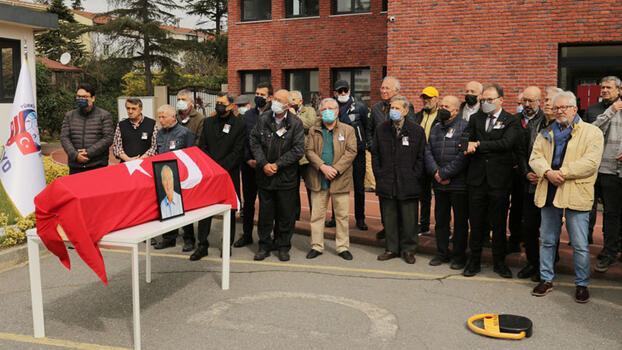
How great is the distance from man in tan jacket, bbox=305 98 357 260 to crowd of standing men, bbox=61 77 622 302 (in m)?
0.02

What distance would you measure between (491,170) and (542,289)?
4.72ft

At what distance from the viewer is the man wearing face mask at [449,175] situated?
743 centimetres

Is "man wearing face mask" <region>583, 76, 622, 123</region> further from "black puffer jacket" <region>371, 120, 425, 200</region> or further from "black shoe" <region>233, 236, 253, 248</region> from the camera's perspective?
"black shoe" <region>233, 236, 253, 248</region>

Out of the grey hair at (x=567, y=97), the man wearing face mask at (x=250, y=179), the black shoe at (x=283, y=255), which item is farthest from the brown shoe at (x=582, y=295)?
the man wearing face mask at (x=250, y=179)

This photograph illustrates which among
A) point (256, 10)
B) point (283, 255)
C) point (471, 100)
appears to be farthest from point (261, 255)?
point (256, 10)

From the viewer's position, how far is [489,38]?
46.2 feet

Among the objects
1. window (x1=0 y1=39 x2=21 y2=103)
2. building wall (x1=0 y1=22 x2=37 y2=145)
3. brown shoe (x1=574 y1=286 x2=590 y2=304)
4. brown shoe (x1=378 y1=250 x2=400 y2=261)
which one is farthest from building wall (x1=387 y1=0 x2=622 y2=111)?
window (x1=0 y1=39 x2=21 y2=103)

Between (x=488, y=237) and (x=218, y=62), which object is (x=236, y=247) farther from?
(x=218, y=62)

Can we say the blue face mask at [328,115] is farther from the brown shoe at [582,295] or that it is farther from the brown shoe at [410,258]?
the brown shoe at [582,295]

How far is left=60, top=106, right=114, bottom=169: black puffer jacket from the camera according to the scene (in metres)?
8.53

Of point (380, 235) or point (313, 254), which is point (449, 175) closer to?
point (380, 235)

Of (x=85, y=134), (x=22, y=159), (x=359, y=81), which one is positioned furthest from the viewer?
(x=359, y=81)

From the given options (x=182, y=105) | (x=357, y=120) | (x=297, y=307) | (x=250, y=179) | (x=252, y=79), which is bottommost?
(x=297, y=307)

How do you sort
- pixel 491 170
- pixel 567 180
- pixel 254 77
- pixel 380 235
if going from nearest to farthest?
pixel 567 180
pixel 491 170
pixel 380 235
pixel 254 77
